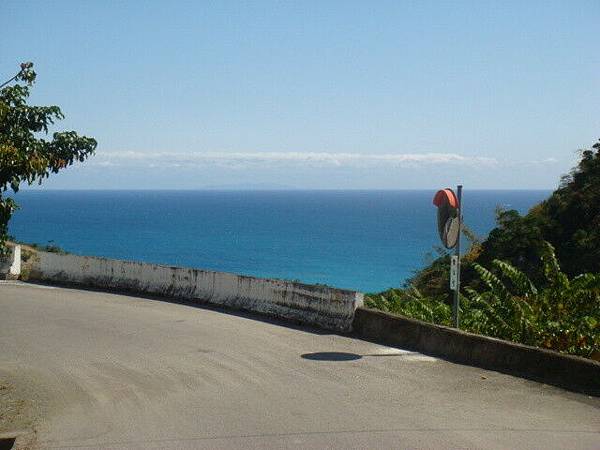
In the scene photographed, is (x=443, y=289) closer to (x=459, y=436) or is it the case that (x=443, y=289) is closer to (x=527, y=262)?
(x=527, y=262)

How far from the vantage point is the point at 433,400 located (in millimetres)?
8852

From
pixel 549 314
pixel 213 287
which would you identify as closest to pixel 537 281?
pixel 213 287

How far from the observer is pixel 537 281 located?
33438 mm

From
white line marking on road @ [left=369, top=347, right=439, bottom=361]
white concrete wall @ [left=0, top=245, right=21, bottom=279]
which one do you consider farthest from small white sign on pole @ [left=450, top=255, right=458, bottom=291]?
white concrete wall @ [left=0, top=245, right=21, bottom=279]

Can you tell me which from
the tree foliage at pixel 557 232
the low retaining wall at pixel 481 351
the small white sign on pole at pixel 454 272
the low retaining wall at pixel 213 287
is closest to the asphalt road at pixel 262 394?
the low retaining wall at pixel 481 351

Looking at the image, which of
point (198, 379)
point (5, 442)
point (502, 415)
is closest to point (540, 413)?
point (502, 415)

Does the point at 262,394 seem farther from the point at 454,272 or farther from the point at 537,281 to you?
the point at 537,281

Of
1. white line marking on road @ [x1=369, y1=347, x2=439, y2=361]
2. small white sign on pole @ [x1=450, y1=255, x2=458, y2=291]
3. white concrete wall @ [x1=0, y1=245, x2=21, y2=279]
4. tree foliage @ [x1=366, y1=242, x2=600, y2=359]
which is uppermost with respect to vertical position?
small white sign on pole @ [x1=450, y1=255, x2=458, y2=291]

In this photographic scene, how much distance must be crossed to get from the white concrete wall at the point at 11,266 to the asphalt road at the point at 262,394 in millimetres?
8657

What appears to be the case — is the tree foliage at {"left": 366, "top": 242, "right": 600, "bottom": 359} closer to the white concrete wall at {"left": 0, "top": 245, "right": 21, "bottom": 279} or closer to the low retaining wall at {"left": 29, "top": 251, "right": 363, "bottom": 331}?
the low retaining wall at {"left": 29, "top": 251, "right": 363, "bottom": 331}

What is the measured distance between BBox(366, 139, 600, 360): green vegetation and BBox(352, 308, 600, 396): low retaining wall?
96 cm

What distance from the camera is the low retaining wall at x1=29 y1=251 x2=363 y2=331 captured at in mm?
14108

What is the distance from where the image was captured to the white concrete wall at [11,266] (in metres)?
22.2

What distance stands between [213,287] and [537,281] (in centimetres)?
2012
